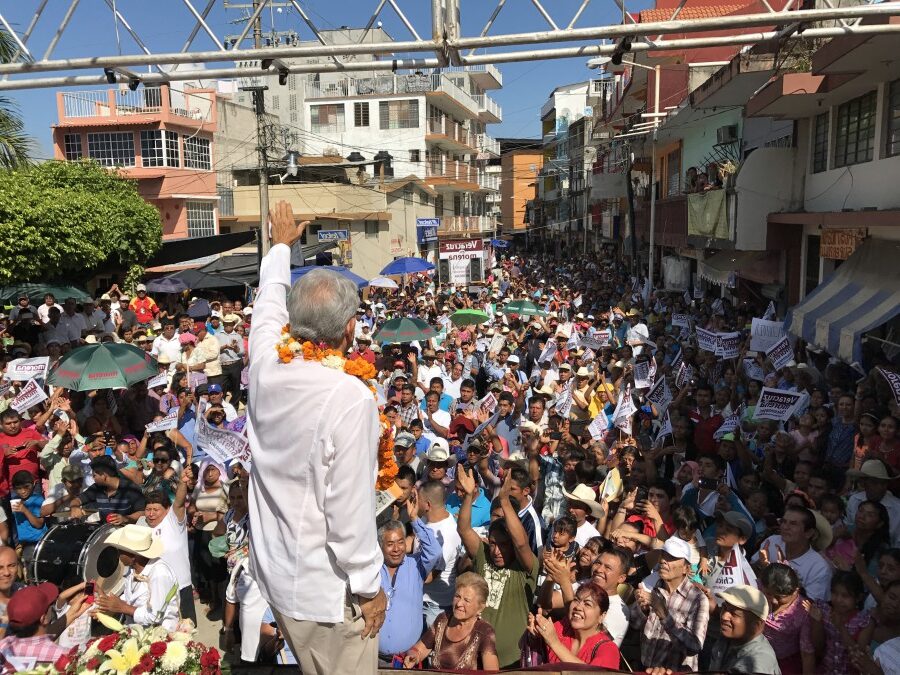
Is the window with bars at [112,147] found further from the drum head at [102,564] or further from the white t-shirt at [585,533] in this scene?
the white t-shirt at [585,533]

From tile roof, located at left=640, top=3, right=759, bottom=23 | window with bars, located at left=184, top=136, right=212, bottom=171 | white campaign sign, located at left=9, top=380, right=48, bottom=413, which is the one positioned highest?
tile roof, located at left=640, top=3, right=759, bottom=23

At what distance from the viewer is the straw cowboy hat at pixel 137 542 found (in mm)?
4902

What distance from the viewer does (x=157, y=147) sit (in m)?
32.6

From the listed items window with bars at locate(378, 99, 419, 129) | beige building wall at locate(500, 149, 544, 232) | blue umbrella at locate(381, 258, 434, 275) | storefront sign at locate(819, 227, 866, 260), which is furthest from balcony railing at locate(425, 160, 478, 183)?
storefront sign at locate(819, 227, 866, 260)

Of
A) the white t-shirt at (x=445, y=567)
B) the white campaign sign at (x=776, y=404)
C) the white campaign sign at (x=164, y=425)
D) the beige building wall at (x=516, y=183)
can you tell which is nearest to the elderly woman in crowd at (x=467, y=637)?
the white t-shirt at (x=445, y=567)

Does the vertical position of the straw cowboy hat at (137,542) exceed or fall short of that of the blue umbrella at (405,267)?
it falls short

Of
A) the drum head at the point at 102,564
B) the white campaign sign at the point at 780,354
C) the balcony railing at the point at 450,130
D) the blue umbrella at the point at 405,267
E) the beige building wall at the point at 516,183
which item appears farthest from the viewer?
the beige building wall at the point at 516,183

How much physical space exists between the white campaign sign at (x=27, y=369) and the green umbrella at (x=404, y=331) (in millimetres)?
4904

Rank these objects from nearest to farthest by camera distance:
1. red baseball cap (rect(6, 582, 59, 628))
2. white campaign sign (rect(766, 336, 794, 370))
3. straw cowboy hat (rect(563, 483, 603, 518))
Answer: red baseball cap (rect(6, 582, 59, 628))
straw cowboy hat (rect(563, 483, 603, 518))
white campaign sign (rect(766, 336, 794, 370))

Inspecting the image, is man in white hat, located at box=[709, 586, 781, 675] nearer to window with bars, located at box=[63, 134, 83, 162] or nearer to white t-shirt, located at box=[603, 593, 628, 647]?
white t-shirt, located at box=[603, 593, 628, 647]

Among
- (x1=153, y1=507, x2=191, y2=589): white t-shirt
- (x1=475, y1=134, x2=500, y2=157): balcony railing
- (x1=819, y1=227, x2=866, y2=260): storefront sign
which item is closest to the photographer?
(x1=153, y1=507, x2=191, y2=589): white t-shirt

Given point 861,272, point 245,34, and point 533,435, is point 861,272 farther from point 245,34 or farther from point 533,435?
point 245,34

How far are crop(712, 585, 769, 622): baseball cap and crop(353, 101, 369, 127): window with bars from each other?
149 ft

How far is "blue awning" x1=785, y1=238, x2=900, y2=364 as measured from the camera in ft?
30.1
